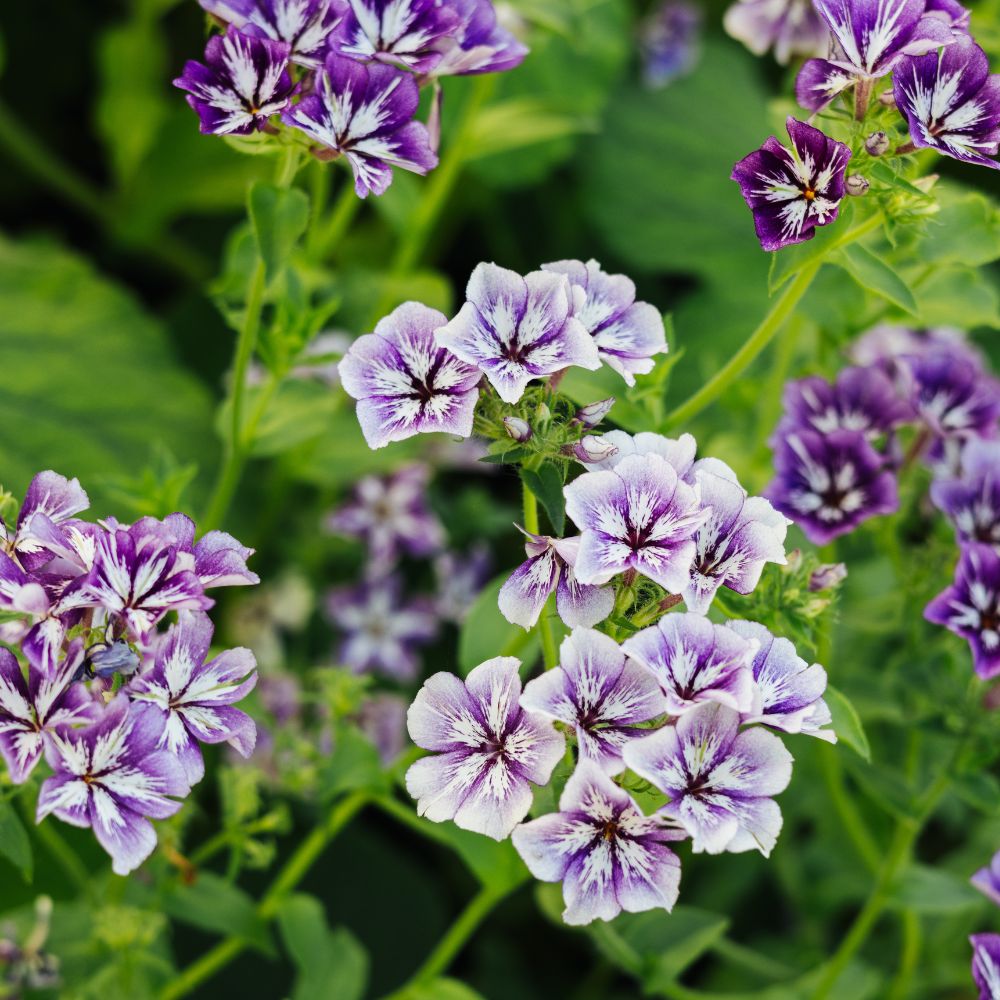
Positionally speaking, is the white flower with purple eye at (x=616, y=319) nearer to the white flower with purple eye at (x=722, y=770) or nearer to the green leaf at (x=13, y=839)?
the white flower with purple eye at (x=722, y=770)

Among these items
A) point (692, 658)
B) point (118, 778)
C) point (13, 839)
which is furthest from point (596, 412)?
point (13, 839)

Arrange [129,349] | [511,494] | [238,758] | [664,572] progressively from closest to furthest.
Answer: [664,572]
[238,758]
[129,349]
[511,494]

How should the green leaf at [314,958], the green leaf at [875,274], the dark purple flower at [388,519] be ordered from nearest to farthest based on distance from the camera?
the green leaf at [875,274] < the green leaf at [314,958] < the dark purple flower at [388,519]

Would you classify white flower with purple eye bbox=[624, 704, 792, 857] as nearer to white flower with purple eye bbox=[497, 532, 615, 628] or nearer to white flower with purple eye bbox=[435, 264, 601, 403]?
white flower with purple eye bbox=[497, 532, 615, 628]

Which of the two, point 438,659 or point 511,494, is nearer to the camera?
point 438,659

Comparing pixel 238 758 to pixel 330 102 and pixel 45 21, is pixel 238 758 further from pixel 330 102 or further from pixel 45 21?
pixel 45 21

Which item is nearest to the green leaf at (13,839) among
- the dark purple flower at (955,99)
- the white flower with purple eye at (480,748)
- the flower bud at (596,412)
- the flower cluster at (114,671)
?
the flower cluster at (114,671)

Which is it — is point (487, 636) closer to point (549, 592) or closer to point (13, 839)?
point (549, 592)

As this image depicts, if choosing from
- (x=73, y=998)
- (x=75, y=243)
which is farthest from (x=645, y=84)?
(x=73, y=998)
